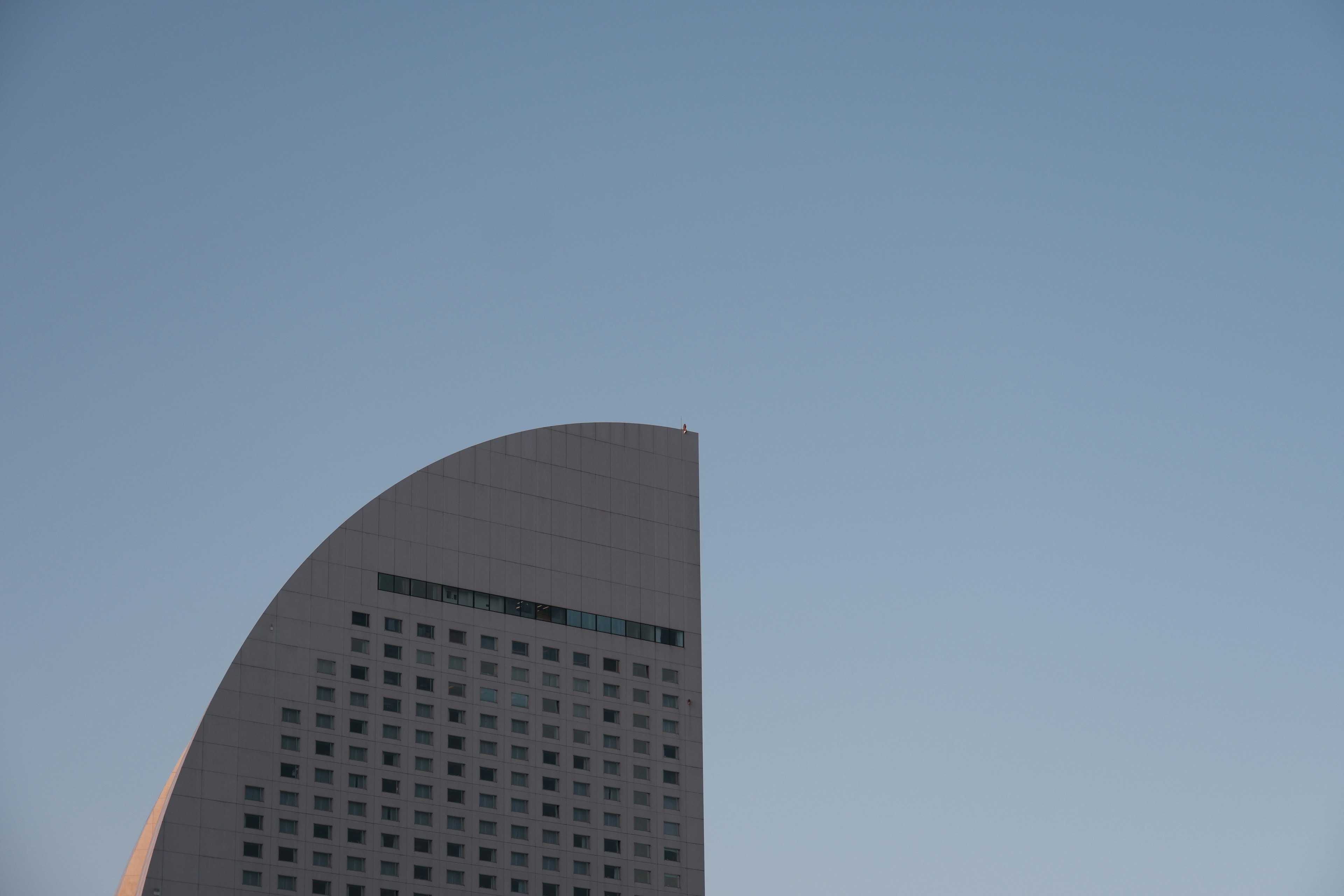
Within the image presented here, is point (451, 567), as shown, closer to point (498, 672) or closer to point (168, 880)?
point (498, 672)

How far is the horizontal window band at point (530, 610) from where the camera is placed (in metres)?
99.1

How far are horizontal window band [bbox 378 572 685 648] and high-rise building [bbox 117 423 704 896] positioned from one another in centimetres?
12

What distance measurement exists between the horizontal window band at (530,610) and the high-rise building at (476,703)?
0.38 ft

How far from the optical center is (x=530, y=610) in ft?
335

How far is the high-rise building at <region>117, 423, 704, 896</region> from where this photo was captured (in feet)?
302

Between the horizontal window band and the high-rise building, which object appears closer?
the high-rise building

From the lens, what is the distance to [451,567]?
3967 inches

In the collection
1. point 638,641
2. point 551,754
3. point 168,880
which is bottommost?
point 168,880

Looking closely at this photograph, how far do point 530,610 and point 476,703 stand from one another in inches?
253

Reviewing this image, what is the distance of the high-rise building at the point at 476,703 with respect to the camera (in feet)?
302

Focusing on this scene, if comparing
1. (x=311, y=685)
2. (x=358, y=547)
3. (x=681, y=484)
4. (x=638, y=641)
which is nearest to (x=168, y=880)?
(x=311, y=685)

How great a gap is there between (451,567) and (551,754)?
1116cm

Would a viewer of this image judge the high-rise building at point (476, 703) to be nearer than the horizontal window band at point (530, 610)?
Yes

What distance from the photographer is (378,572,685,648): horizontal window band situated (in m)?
99.1
